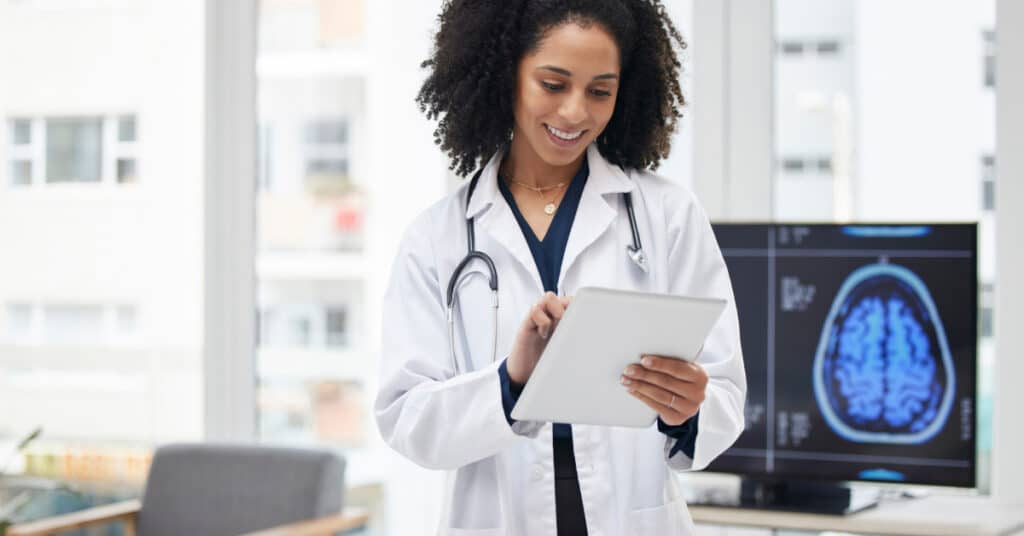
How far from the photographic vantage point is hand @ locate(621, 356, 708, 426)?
1.21 meters

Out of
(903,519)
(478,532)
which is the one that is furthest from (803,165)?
(478,532)

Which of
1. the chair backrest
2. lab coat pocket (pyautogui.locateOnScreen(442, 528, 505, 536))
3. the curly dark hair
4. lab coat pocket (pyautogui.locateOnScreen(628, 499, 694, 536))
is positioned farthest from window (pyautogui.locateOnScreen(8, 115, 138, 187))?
lab coat pocket (pyautogui.locateOnScreen(628, 499, 694, 536))

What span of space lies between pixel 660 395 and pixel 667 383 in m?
0.02

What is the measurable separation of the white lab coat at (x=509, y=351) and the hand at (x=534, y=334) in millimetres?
40

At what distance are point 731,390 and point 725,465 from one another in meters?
1.13

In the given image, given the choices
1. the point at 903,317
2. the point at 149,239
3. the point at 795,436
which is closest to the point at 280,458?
the point at 149,239

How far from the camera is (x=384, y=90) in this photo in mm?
3359

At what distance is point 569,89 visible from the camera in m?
1.38

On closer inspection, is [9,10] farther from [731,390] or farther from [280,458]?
[731,390]

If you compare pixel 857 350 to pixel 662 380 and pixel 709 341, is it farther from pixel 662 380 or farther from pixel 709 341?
pixel 662 380

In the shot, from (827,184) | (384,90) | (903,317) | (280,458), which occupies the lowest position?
(280,458)

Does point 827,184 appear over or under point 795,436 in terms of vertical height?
over

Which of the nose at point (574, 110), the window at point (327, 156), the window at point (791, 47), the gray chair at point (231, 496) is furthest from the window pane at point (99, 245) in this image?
the nose at point (574, 110)

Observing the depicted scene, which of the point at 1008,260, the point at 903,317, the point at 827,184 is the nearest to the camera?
the point at 903,317
